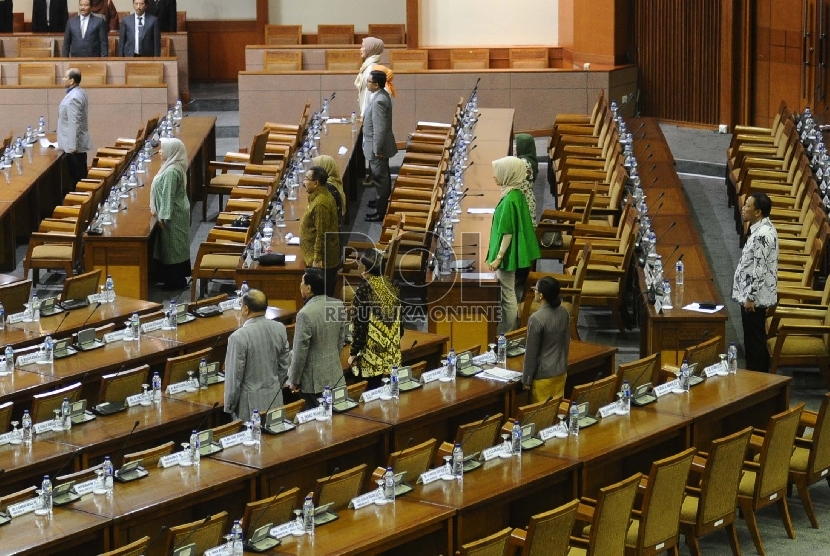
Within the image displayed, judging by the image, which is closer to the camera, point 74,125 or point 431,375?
point 431,375

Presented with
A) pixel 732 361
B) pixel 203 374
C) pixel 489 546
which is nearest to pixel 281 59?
pixel 203 374

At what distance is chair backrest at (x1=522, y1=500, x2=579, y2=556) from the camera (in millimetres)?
6621

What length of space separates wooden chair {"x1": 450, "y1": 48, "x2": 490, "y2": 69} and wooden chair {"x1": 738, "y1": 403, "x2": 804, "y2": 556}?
1061 cm

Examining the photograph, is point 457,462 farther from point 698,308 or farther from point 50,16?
point 50,16

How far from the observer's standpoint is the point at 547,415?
7.98 metres

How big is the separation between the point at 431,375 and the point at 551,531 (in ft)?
7.36

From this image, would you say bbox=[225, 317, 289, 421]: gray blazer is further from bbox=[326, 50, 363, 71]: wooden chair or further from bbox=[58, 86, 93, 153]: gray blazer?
bbox=[326, 50, 363, 71]: wooden chair

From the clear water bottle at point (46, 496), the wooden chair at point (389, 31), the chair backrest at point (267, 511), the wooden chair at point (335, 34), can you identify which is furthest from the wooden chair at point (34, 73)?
the chair backrest at point (267, 511)

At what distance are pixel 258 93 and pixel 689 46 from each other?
4965 millimetres

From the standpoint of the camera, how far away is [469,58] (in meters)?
18.1

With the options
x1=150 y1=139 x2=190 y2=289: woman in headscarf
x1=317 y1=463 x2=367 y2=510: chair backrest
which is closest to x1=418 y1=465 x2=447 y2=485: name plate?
x1=317 y1=463 x2=367 y2=510: chair backrest

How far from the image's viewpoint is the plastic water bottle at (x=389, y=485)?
7012 mm

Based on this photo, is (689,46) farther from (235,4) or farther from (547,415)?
(547,415)

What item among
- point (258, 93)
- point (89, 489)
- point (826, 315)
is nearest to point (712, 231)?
point (826, 315)
